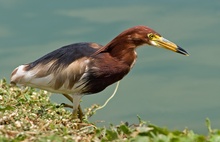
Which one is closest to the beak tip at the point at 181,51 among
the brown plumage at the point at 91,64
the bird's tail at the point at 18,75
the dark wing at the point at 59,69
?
the brown plumage at the point at 91,64

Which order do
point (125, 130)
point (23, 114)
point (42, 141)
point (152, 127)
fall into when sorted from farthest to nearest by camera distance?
point (23, 114)
point (125, 130)
point (152, 127)
point (42, 141)

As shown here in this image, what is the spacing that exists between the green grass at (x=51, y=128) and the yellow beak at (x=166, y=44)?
1.33m

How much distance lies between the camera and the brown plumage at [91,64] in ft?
23.4

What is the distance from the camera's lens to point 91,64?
23.5 ft

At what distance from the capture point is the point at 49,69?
756 centimetres

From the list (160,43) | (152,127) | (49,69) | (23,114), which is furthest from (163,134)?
(49,69)

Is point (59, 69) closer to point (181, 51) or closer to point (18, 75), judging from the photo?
point (18, 75)

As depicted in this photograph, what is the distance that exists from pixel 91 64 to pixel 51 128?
2149 millimetres

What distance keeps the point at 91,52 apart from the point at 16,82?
1.18 m

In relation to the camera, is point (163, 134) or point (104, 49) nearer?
point (163, 134)

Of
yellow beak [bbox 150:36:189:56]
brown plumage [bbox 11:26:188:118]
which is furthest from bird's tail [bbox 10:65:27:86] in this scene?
yellow beak [bbox 150:36:189:56]

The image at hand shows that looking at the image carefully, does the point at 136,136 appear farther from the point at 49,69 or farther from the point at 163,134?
the point at 49,69

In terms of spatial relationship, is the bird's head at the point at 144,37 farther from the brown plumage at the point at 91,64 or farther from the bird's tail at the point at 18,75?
the bird's tail at the point at 18,75

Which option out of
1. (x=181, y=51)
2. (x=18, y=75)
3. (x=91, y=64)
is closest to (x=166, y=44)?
(x=181, y=51)
